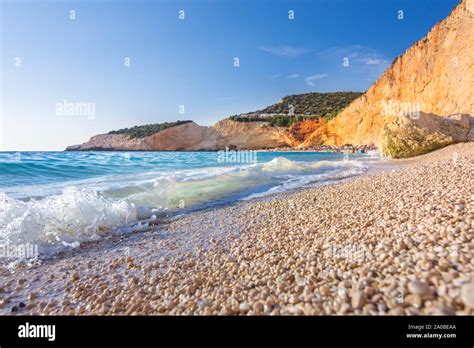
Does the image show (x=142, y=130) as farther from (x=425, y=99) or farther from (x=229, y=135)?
(x=425, y=99)

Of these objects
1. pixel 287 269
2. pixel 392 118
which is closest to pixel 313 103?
pixel 392 118

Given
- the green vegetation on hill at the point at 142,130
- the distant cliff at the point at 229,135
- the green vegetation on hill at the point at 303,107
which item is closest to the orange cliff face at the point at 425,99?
the distant cliff at the point at 229,135

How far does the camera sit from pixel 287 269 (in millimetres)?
2752

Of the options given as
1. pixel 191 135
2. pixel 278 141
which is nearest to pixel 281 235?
pixel 278 141

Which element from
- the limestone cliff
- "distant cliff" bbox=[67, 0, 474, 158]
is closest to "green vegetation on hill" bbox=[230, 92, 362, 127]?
"distant cliff" bbox=[67, 0, 474, 158]

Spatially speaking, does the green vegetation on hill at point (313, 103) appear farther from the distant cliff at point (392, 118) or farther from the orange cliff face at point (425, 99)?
the orange cliff face at point (425, 99)

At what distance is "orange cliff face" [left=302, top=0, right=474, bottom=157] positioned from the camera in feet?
53.1

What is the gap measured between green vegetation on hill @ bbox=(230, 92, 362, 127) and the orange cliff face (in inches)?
907

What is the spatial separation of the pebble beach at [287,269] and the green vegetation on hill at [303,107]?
70.2 metres

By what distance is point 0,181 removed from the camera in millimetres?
11453

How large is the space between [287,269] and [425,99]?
36.4 m

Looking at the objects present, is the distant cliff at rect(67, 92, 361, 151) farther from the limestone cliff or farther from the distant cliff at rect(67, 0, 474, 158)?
the distant cliff at rect(67, 0, 474, 158)

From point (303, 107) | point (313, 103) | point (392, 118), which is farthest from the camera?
point (303, 107)
